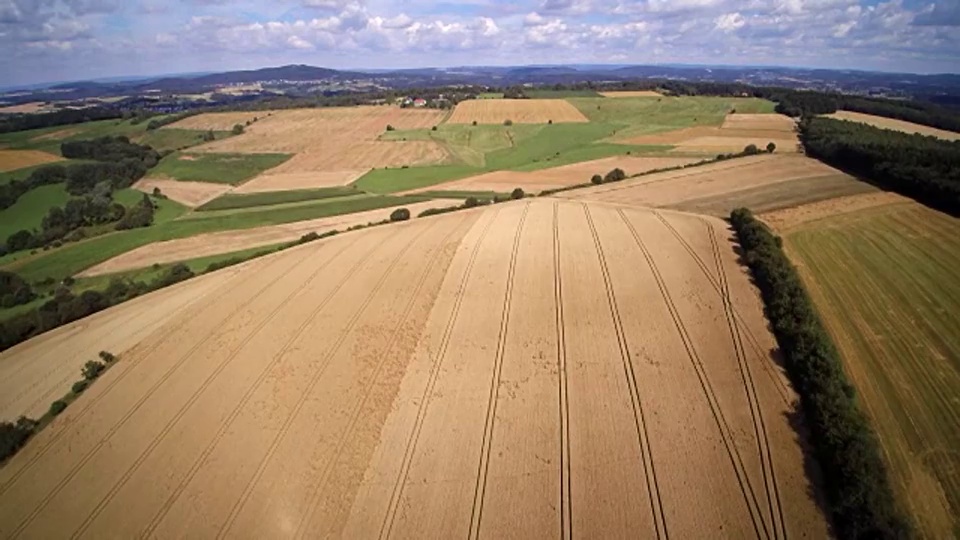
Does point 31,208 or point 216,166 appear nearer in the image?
point 31,208

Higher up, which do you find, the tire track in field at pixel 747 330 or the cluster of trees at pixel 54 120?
the cluster of trees at pixel 54 120

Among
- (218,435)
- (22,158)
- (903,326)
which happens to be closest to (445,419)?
(218,435)

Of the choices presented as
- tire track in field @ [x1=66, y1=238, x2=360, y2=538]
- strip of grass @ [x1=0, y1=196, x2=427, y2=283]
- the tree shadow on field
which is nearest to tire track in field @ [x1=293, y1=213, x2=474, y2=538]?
tire track in field @ [x1=66, y1=238, x2=360, y2=538]

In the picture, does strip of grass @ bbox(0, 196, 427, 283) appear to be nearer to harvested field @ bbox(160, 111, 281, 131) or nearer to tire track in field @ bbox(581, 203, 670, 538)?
tire track in field @ bbox(581, 203, 670, 538)

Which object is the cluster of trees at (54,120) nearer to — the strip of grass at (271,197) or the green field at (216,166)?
the green field at (216,166)

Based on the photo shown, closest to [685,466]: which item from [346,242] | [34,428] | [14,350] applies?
[34,428]

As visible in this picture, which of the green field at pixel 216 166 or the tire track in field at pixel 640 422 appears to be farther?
the green field at pixel 216 166

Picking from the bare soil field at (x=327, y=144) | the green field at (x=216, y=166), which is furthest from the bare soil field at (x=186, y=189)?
the bare soil field at (x=327, y=144)

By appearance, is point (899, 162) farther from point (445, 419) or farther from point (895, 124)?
point (895, 124)
